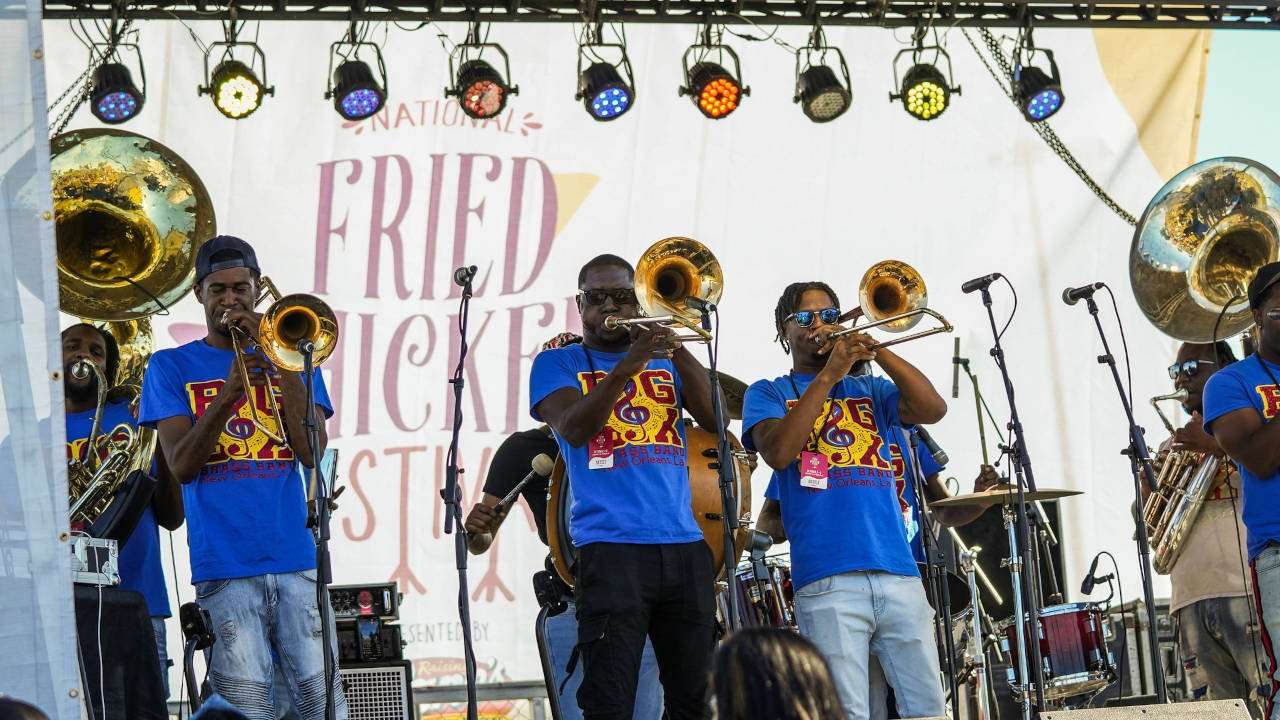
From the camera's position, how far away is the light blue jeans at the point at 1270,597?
16.3ft

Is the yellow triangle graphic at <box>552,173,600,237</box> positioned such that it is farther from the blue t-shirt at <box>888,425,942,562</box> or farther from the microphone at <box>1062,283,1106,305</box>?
the microphone at <box>1062,283,1106,305</box>

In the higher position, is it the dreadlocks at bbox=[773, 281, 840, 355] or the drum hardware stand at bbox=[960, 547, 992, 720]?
the dreadlocks at bbox=[773, 281, 840, 355]

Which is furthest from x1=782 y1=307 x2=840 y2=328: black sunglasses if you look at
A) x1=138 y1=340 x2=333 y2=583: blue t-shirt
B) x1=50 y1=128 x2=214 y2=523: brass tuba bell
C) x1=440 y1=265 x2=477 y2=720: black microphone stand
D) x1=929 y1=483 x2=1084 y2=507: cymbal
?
x1=50 y1=128 x2=214 y2=523: brass tuba bell

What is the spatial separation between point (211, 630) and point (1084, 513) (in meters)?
5.44

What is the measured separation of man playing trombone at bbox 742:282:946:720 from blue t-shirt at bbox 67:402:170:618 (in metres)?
2.45

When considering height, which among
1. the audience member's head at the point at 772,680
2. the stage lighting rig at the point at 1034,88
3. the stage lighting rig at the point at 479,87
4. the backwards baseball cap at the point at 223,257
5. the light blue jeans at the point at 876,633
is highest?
the stage lighting rig at the point at 479,87

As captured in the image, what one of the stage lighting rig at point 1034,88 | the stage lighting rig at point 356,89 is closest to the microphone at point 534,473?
the stage lighting rig at point 356,89

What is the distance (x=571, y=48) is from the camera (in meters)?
8.68

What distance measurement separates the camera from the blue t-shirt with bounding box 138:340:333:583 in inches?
192

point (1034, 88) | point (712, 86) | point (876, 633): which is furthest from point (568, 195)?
point (876, 633)

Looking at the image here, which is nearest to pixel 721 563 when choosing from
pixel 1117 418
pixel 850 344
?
pixel 850 344

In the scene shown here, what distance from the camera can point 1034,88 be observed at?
779 cm

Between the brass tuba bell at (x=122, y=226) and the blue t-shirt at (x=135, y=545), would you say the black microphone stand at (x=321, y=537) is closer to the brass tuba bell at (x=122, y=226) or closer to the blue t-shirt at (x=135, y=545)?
the blue t-shirt at (x=135, y=545)

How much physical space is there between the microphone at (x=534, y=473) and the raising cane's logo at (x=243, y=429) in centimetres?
155
